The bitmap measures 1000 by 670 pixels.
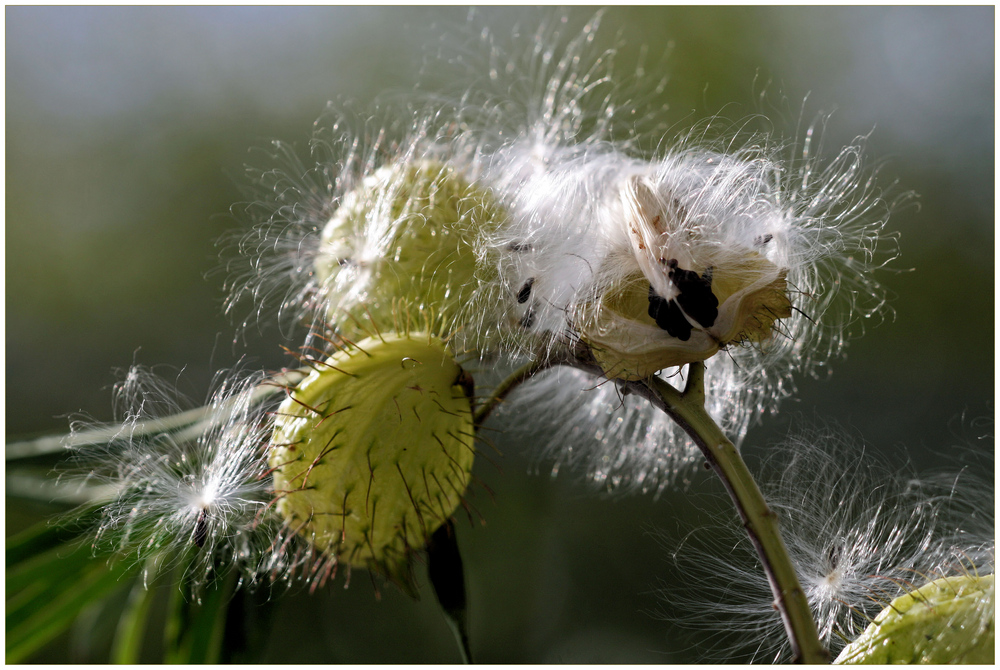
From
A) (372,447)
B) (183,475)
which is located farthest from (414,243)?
(183,475)

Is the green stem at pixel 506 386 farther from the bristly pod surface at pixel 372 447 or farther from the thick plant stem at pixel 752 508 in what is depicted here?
the thick plant stem at pixel 752 508

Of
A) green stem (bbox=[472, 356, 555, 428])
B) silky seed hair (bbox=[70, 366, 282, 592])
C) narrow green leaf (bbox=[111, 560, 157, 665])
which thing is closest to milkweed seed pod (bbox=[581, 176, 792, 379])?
green stem (bbox=[472, 356, 555, 428])

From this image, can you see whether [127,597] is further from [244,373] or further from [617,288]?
[617,288]

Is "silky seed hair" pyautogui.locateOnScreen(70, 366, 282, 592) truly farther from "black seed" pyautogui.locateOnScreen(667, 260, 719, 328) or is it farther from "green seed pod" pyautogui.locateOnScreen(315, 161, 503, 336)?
"black seed" pyautogui.locateOnScreen(667, 260, 719, 328)

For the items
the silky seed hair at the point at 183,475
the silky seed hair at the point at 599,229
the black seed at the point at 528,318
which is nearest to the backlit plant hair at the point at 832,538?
the silky seed hair at the point at 599,229

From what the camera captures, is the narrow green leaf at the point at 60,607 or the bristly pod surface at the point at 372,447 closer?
the bristly pod surface at the point at 372,447

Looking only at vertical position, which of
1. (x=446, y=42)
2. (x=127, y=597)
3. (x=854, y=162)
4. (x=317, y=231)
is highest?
(x=446, y=42)

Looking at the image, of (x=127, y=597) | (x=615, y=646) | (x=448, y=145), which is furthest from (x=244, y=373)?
(x=615, y=646)
